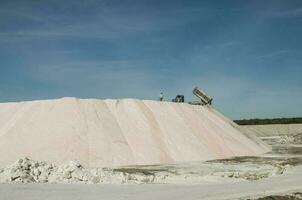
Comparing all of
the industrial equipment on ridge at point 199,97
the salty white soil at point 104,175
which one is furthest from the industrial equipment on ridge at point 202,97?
the salty white soil at point 104,175

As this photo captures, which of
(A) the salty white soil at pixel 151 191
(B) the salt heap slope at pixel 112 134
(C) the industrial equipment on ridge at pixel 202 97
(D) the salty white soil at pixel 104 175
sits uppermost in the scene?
(C) the industrial equipment on ridge at pixel 202 97

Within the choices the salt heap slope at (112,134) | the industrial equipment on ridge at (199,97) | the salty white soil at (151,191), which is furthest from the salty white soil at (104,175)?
the industrial equipment on ridge at (199,97)

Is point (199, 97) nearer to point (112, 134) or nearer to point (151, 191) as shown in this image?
point (112, 134)

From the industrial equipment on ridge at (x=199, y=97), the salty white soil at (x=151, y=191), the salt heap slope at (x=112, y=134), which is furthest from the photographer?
the industrial equipment on ridge at (x=199, y=97)

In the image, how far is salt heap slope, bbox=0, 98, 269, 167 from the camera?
26.6 metres

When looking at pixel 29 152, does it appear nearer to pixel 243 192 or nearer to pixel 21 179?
pixel 21 179

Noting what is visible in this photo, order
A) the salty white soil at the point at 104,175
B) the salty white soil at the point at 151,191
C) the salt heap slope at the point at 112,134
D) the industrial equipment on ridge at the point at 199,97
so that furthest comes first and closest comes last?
the industrial equipment on ridge at the point at 199,97, the salt heap slope at the point at 112,134, the salty white soil at the point at 104,175, the salty white soil at the point at 151,191

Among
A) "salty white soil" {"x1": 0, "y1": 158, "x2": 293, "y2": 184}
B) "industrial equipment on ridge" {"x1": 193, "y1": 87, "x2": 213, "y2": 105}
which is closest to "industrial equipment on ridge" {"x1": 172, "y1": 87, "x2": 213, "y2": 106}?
"industrial equipment on ridge" {"x1": 193, "y1": 87, "x2": 213, "y2": 105}

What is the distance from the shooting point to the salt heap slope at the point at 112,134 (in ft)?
87.2

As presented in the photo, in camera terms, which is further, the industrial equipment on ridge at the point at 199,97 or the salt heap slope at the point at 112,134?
Answer: the industrial equipment on ridge at the point at 199,97

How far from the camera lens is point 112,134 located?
29016 mm

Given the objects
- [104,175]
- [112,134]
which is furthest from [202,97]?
[104,175]

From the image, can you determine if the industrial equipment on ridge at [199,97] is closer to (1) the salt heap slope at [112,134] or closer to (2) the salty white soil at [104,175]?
(1) the salt heap slope at [112,134]

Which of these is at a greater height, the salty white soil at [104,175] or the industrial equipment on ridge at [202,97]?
the industrial equipment on ridge at [202,97]
